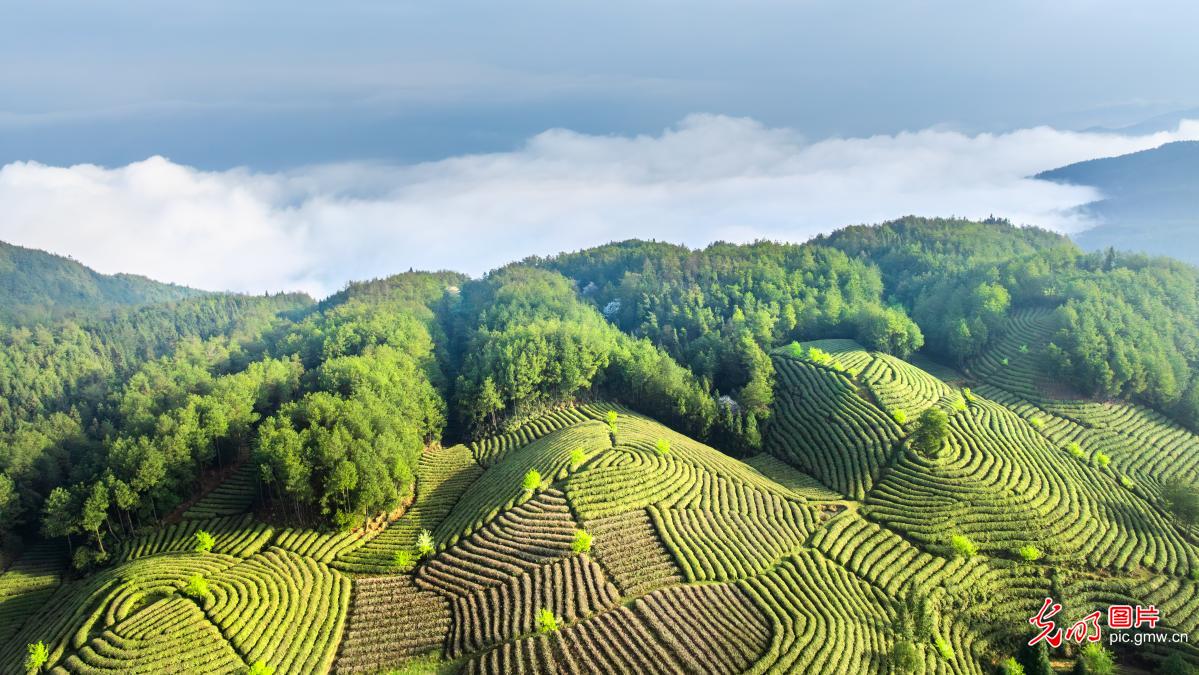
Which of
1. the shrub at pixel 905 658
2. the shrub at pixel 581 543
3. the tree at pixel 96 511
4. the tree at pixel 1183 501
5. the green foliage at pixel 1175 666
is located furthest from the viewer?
the tree at pixel 1183 501

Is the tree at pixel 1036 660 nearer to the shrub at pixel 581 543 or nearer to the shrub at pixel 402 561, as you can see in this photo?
the shrub at pixel 581 543

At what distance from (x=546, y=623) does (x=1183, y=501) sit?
60825 millimetres

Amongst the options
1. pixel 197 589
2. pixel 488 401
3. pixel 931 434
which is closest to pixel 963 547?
pixel 931 434

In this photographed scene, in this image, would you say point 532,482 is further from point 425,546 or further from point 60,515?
point 60,515

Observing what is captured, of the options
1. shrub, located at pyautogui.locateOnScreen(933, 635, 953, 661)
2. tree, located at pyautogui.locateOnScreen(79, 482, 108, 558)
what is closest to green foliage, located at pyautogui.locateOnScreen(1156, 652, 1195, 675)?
shrub, located at pyautogui.locateOnScreen(933, 635, 953, 661)

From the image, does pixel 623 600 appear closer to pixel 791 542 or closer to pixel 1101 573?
pixel 791 542

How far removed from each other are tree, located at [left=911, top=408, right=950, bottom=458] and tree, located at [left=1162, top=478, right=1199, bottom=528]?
63.2 ft

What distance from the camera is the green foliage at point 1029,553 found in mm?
45781

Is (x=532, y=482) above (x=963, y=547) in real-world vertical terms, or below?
above

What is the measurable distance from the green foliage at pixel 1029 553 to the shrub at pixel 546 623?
39.4m

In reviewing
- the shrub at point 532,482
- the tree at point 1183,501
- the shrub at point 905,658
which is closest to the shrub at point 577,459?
the shrub at point 532,482

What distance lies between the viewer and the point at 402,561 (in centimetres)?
4653

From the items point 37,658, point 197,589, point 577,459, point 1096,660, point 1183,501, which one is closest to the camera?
point 37,658

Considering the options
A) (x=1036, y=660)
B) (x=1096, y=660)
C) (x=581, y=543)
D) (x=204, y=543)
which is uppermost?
(x=204, y=543)
